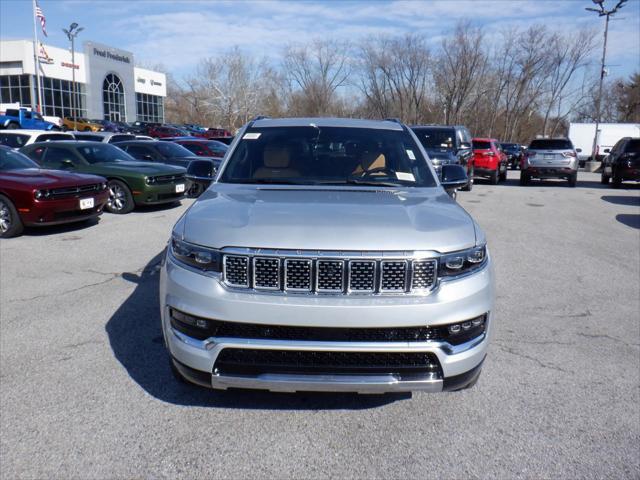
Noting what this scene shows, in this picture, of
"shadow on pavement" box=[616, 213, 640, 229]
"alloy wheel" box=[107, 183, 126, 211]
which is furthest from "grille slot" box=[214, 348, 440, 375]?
"shadow on pavement" box=[616, 213, 640, 229]

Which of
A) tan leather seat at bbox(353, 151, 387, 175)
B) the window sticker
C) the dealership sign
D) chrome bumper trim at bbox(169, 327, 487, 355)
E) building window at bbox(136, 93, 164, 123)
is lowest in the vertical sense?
chrome bumper trim at bbox(169, 327, 487, 355)

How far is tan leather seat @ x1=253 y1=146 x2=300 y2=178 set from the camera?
4.21 m

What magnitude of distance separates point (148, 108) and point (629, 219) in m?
67.7

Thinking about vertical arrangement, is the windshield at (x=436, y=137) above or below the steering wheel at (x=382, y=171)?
above

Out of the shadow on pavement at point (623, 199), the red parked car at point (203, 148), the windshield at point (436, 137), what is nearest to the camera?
the shadow on pavement at point (623, 199)

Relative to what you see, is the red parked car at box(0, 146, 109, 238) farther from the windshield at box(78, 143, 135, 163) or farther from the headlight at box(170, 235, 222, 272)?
the headlight at box(170, 235, 222, 272)

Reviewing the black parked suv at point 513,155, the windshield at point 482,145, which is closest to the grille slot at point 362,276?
the windshield at point 482,145

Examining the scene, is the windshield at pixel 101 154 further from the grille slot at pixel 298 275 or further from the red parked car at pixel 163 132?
the red parked car at pixel 163 132

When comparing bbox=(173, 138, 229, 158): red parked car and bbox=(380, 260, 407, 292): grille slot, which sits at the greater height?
bbox=(173, 138, 229, 158): red parked car

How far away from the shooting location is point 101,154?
12266 millimetres

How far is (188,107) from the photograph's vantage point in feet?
308

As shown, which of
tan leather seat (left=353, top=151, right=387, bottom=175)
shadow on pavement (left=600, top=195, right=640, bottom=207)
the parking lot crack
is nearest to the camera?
the parking lot crack

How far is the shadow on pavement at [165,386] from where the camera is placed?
11.2 ft

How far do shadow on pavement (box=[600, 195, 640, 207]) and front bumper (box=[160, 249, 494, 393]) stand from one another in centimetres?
1485
